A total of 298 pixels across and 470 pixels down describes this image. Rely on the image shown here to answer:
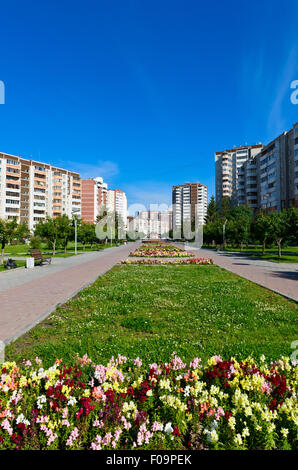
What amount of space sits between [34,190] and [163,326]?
323ft

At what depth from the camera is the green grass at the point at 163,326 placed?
468 centimetres

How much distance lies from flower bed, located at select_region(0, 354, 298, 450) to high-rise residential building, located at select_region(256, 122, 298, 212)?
65.3 metres

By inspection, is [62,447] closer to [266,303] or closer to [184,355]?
[184,355]

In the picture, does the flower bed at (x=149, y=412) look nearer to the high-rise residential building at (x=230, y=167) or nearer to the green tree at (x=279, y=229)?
the green tree at (x=279, y=229)

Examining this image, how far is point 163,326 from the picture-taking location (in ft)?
20.0

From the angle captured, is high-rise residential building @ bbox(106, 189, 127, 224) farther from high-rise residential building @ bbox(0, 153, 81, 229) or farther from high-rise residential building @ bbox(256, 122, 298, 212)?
high-rise residential building @ bbox(256, 122, 298, 212)

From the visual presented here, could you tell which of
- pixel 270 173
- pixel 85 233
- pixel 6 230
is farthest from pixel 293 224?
pixel 270 173

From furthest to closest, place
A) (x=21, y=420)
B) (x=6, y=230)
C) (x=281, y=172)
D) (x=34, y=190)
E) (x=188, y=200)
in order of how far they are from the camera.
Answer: (x=188, y=200)
(x=34, y=190)
(x=281, y=172)
(x=6, y=230)
(x=21, y=420)

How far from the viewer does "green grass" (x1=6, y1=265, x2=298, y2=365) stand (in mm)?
4676

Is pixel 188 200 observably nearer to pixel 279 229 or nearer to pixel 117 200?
pixel 117 200

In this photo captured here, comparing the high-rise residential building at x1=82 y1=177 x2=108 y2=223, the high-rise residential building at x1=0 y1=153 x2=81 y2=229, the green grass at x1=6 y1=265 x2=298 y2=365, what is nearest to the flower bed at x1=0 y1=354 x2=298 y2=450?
the green grass at x1=6 y1=265 x2=298 y2=365

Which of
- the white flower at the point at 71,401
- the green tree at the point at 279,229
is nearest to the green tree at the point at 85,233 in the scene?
the green tree at the point at 279,229

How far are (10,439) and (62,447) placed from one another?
492 mm

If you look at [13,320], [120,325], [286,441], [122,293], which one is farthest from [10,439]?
[122,293]
